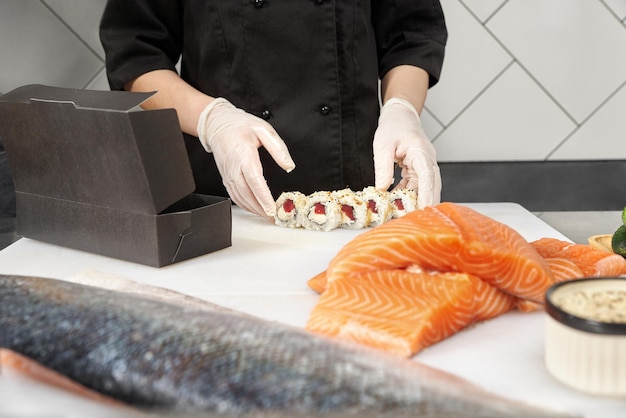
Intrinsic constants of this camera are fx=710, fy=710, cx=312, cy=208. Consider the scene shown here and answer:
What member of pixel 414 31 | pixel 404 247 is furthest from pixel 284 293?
pixel 414 31

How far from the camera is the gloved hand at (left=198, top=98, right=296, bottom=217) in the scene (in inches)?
60.4

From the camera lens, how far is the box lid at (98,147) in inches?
50.0

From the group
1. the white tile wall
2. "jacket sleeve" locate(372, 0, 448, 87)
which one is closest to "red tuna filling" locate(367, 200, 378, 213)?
"jacket sleeve" locate(372, 0, 448, 87)

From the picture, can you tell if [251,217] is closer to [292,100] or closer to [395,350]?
[292,100]

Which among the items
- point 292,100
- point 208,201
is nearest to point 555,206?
point 292,100

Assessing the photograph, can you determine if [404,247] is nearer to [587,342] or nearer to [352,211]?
[587,342]

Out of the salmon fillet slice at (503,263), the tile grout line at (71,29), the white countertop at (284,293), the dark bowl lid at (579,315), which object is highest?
the tile grout line at (71,29)

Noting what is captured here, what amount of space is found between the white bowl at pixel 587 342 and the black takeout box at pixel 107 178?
729mm

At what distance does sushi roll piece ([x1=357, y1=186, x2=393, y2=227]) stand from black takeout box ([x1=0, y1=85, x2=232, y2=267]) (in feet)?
1.12

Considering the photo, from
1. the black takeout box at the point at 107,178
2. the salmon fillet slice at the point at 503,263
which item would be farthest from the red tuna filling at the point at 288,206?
the salmon fillet slice at the point at 503,263

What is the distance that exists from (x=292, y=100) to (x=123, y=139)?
66 centimetres

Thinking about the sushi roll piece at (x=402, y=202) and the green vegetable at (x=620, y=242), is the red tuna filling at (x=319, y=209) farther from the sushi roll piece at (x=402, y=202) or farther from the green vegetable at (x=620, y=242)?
the green vegetable at (x=620, y=242)

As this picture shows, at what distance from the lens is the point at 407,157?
5.41ft

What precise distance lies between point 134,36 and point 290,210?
636 millimetres
